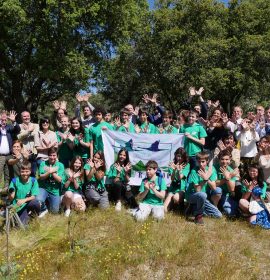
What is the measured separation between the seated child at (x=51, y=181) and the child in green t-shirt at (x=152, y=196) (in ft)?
5.85

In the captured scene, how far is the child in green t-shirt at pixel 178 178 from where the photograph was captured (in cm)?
805

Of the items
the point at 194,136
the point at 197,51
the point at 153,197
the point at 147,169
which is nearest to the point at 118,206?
the point at 153,197

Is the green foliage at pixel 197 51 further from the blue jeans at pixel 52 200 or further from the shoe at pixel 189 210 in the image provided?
the shoe at pixel 189 210

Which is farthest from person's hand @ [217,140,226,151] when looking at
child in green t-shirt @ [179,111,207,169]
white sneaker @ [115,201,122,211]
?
white sneaker @ [115,201,122,211]

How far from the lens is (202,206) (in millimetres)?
7500

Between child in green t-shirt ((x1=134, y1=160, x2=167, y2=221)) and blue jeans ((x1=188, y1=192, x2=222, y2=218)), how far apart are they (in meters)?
0.63

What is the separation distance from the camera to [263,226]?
735 centimetres

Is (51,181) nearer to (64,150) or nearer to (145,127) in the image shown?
(64,150)

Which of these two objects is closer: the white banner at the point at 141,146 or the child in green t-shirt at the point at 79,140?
the child in green t-shirt at the point at 79,140

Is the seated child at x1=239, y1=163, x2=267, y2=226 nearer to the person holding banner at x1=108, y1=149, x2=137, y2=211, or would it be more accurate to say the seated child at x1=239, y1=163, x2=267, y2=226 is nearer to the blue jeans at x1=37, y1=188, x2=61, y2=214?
the person holding banner at x1=108, y1=149, x2=137, y2=211

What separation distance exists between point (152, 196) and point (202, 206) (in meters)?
1.02

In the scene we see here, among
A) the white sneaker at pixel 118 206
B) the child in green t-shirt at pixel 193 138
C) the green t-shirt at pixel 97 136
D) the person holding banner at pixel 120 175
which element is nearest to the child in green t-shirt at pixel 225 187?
the child in green t-shirt at pixel 193 138

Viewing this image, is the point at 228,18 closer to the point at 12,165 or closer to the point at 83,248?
the point at 12,165

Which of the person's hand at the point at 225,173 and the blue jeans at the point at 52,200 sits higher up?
the person's hand at the point at 225,173
